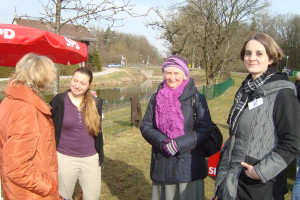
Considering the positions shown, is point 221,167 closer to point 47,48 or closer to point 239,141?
point 239,141

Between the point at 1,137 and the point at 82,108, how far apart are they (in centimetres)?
112

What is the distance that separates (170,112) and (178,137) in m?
0.25

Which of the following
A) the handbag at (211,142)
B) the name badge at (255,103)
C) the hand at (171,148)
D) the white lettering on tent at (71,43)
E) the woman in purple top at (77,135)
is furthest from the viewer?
the white lettering on tent at (71,43)

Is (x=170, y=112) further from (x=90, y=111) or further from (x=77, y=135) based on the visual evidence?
(x=77, y=135)

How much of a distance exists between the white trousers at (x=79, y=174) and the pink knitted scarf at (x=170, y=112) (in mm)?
1014

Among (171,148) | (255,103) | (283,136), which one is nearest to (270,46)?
(255,103)

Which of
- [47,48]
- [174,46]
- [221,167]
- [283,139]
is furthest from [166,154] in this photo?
[174,46]

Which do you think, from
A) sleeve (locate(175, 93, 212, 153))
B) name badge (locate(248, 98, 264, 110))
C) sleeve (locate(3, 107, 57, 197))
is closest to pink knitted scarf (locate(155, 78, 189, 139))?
sleeve (locate(175, 93, 212, 153))

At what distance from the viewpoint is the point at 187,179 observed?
231 cm

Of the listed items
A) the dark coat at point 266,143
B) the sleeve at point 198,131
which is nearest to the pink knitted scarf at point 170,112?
→ the sleeve at point 198,131

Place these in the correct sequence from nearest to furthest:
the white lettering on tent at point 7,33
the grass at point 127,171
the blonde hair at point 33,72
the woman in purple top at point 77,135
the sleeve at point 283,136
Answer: the sleeve at point 283,136 < the blonde hair at point 33,72 < the white lettering on tent at point 7,33 < the woman in purple top at point 77,135 < the grass at point 127,171

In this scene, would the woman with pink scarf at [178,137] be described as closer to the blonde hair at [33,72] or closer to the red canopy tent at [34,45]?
the blonde hair at [33,72]

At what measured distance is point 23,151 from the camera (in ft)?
5.55

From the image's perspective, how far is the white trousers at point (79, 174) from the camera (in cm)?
277
